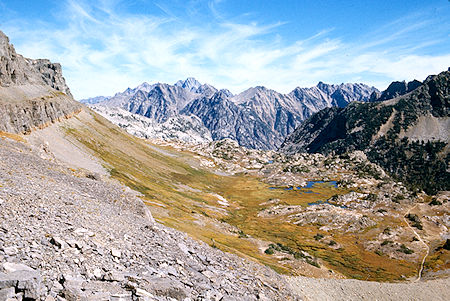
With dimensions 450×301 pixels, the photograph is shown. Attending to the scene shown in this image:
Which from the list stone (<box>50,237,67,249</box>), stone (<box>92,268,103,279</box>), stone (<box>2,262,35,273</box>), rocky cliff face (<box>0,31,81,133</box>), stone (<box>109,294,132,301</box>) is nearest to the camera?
stone (<box>2,262,35,273</box>)

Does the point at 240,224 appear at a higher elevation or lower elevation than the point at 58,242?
lower

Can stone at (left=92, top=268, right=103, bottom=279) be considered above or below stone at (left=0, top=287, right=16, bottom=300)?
below

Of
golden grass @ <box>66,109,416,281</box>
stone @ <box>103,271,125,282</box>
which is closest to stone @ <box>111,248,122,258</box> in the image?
stone @ <box>103,271,125,282</box>

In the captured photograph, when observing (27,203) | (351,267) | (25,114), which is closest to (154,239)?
(27,203)

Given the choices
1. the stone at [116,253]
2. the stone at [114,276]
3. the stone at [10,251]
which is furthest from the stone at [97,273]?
the stone at [10,251]

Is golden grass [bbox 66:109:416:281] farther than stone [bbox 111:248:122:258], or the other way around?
golden grass [bbox 66:109:416:281]

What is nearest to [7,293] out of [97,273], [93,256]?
[97,273]

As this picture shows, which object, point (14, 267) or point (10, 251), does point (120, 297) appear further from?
point (10, 251)

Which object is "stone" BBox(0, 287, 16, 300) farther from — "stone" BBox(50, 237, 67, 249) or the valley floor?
"stone" BBox(50, 237, 67, 249)

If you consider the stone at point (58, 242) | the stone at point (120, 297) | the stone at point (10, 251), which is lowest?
the stone at point (120, 297)

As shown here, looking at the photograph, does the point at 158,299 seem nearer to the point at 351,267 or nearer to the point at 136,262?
the point at 136,262

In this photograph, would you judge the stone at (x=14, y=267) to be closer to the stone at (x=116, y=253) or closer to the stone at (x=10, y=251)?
the stone at (x=10, y=251)

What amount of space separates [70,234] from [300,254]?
64873mm

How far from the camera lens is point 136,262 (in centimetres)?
2214
